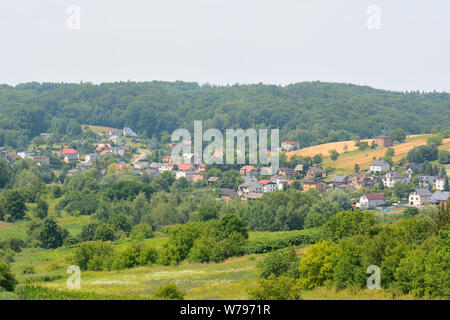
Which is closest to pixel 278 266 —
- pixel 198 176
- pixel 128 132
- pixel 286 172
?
pixel 198 176

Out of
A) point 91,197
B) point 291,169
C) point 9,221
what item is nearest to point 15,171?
point 91,197

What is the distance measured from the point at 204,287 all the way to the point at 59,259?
65.2 ft

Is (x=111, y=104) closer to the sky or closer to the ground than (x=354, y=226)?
closer to the sky

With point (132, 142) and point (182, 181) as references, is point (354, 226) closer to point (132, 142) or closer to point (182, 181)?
point (182, 181)

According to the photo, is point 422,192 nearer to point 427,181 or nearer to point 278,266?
point 427,181

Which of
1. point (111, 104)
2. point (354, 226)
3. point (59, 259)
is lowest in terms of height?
point (59, 259)

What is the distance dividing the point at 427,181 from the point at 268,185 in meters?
22.9

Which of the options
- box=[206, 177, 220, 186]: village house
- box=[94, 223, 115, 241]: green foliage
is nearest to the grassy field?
box=[206, 177, 220, 186]: village house

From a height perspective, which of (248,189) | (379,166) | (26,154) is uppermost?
(26,154)

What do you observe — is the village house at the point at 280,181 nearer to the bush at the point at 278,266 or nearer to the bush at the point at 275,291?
the bush at the point at 278,266

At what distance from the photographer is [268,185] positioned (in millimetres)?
90562

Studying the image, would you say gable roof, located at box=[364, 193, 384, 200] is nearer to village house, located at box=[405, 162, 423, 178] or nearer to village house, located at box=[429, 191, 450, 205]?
village house, located at box=[429, 191, 450, 205]

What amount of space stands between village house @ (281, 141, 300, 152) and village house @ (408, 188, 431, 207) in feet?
197

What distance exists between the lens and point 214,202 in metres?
72.6
